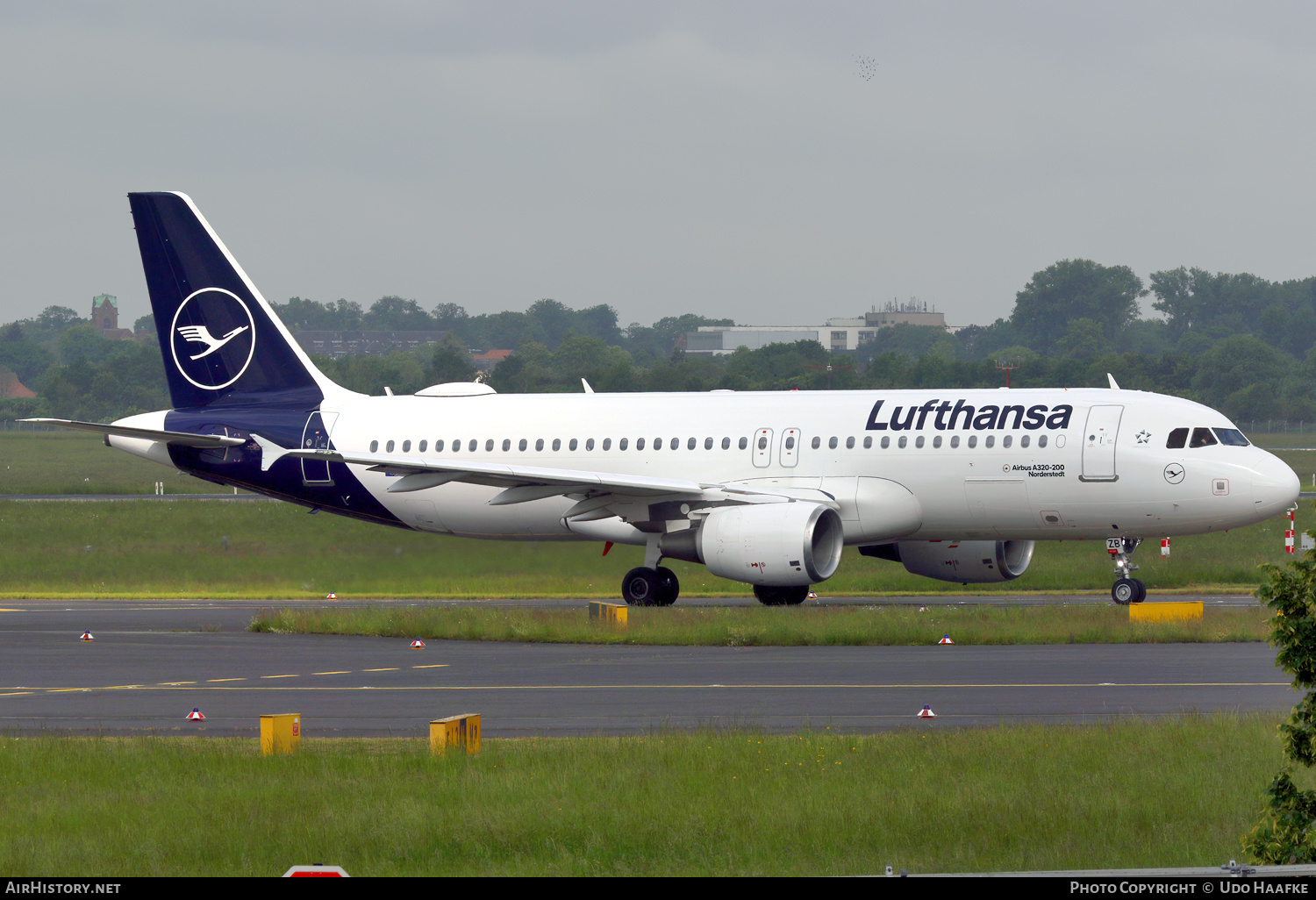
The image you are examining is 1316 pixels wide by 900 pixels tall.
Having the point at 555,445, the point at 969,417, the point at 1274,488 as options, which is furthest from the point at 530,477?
the point at 1274,488

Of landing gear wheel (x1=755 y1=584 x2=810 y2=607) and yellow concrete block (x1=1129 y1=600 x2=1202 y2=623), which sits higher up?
yellow concrete block (x1=1129 y1=600 x2=1202 y2=623)

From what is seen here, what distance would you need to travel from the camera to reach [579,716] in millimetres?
17656

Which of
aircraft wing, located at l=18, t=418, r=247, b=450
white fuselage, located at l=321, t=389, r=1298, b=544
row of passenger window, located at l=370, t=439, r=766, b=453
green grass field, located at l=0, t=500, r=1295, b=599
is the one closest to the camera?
white fuselage, located at l=321, t=389, r=1298, b=544

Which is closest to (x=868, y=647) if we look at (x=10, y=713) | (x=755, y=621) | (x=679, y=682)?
(x=755, y=621)

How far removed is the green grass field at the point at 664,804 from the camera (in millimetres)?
10562

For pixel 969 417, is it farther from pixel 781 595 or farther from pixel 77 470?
pixel 77 470

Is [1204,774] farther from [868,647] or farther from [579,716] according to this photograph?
[868,647]

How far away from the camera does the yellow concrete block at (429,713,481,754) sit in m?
14.4

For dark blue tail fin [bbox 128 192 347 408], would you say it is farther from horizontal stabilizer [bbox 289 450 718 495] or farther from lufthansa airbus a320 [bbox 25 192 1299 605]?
horizontal stabilizer [bbox 289 450 718 495]

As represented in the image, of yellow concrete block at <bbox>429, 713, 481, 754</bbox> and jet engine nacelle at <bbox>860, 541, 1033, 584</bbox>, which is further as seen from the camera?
jet engine nacelle at <bbox>860, 541, 1033, 584</bbox>

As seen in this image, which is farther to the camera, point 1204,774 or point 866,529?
point 866,529

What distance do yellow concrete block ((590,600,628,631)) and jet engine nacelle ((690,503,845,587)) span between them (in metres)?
2.48

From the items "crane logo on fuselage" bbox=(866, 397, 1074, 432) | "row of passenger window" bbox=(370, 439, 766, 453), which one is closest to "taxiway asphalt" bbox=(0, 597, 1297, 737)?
"crane logo on fuselage" bbox=(866, 397, 1074, 432)

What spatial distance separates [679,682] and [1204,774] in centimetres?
900
